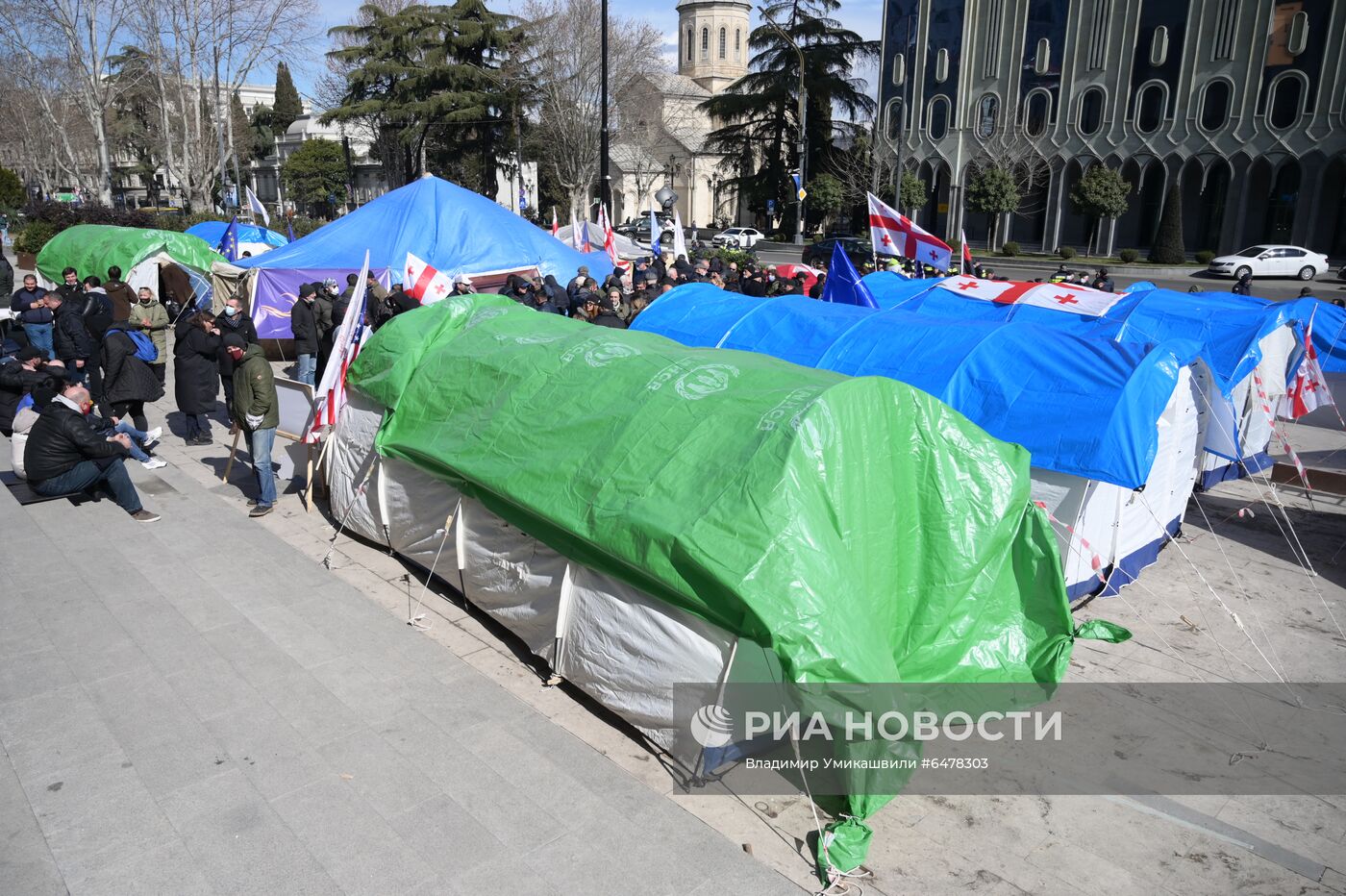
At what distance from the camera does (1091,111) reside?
41.4m

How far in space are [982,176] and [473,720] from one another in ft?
132

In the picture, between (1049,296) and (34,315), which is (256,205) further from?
(1049,296)

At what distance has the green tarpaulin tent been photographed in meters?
4.92

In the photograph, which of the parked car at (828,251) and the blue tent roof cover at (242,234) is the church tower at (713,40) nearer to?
the parked car at (828,251)

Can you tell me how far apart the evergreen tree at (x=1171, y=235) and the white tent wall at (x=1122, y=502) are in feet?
112

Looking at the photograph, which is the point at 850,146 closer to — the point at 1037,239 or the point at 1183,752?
the point at 1037,239

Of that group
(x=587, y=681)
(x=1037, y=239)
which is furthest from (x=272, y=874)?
(x=1037, y=239)

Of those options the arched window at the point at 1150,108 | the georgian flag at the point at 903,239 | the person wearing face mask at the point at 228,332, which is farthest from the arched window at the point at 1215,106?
the person wearing face mask at the point at 228,332

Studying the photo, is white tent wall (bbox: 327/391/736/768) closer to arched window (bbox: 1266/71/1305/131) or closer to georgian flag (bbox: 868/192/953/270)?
georgian flag (bbox: 868/192/953/270)

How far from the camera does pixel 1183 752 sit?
575 centimetres

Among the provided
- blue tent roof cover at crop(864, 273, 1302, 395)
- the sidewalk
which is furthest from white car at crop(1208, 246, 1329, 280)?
the sidewalk

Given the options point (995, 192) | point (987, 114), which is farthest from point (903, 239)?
point (987, 114)

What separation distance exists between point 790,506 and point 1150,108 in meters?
42.6

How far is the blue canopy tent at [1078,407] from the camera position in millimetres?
7305
